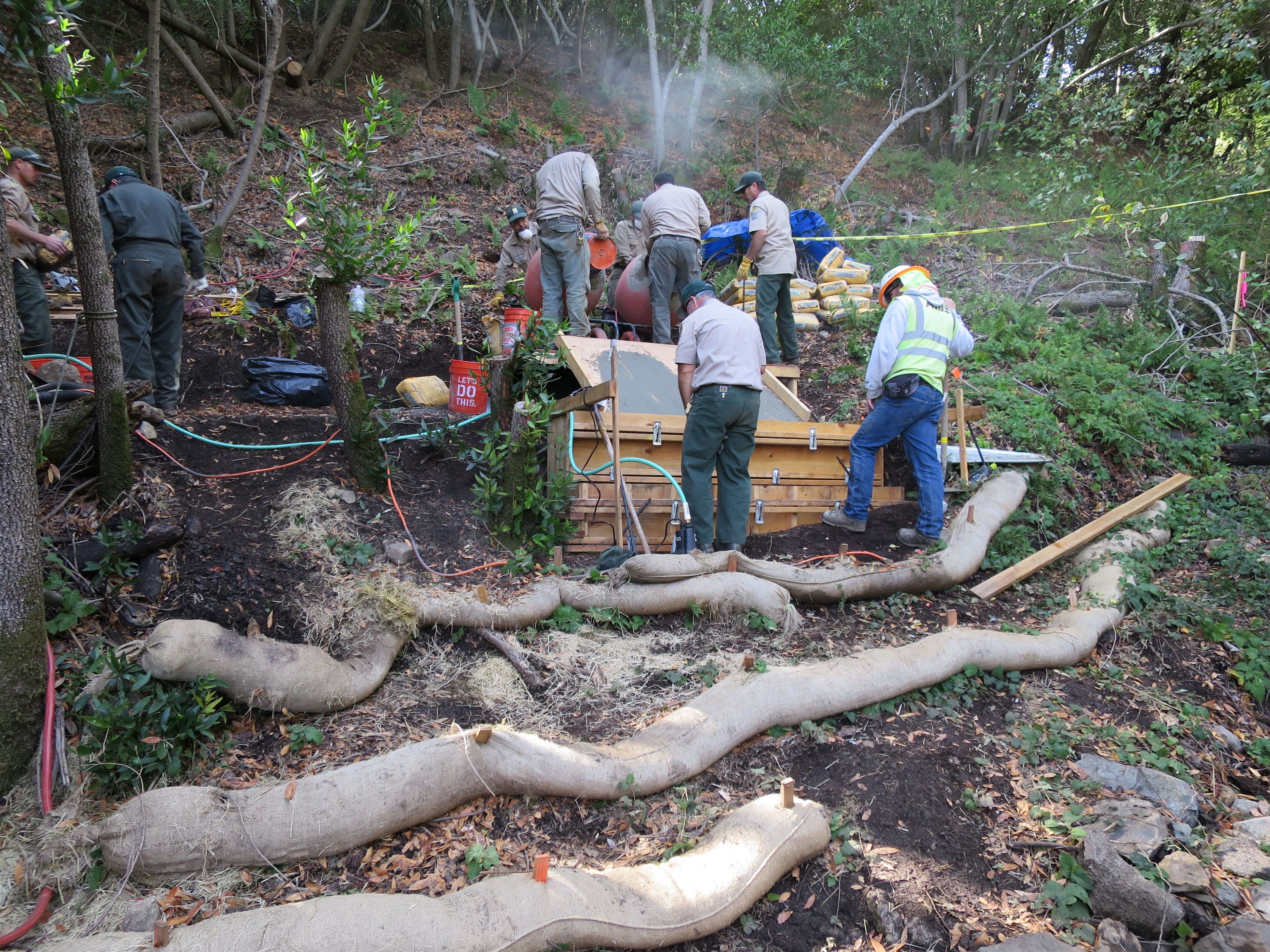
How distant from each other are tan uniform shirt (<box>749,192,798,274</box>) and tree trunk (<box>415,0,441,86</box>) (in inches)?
402

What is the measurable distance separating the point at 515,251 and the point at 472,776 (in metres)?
7.01

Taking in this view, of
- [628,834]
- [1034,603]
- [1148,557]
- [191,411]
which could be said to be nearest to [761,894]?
[628,834]

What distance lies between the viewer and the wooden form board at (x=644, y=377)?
19.5 ft

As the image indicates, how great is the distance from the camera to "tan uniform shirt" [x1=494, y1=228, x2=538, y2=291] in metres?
A: 8.71

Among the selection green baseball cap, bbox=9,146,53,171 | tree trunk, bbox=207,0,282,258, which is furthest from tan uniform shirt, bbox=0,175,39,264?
tree trunk, bbox=207,0,282,258

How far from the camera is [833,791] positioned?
329 centimetres

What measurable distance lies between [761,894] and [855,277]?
8.95 meters

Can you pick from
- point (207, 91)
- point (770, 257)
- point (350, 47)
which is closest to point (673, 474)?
point (770, 257)

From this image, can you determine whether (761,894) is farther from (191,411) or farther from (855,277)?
(855,277)

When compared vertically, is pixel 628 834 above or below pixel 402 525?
below

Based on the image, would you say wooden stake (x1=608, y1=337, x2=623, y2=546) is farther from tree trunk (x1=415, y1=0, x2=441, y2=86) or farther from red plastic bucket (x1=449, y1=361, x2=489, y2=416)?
tree trunk (x1=415, y1=0, x2=441, y2=86)

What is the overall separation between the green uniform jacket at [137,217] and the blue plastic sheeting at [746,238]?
17.6 ft

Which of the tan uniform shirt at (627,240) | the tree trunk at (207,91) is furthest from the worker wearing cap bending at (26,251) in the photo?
the tan uniform shirt at (627,240)

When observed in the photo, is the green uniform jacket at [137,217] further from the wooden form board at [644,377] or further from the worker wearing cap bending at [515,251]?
the worker wearing cap bending at [515,251]
